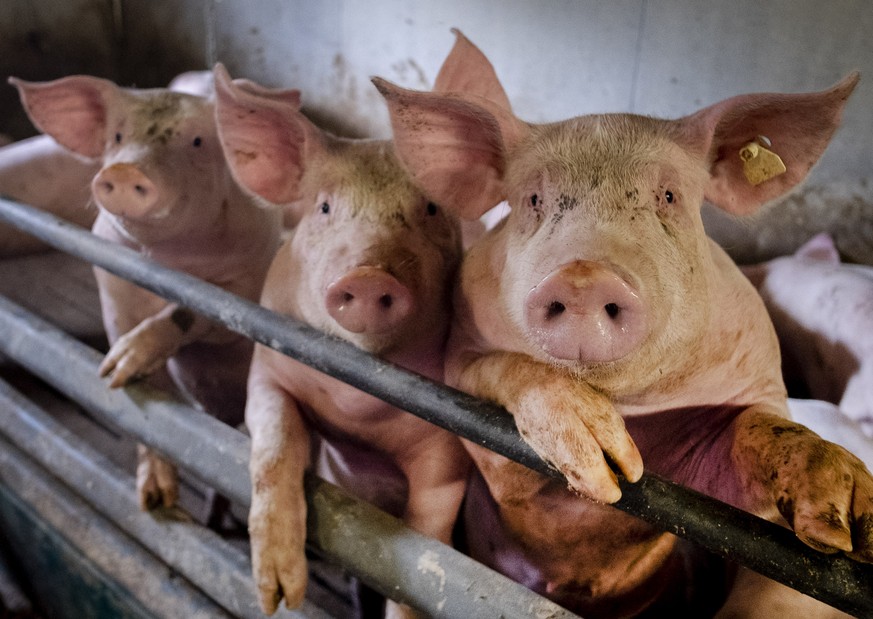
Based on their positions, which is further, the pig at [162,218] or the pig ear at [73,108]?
the pig ear at [73,108]

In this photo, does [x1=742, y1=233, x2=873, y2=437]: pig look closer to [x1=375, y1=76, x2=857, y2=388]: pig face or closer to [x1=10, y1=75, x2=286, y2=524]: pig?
[x1=375, y1=76, x2=857, y2=388]: pig face

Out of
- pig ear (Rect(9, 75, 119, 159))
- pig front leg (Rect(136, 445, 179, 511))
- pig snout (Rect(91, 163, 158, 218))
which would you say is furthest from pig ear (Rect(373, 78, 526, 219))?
pig ear (Rect(9, 75, 119, 159))

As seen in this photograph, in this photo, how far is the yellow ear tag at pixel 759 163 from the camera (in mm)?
1287

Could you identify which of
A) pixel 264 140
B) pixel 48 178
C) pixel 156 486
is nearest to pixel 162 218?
pixel 264 140

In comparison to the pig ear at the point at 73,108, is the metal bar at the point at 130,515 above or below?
below

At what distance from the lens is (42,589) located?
2549 millimetres

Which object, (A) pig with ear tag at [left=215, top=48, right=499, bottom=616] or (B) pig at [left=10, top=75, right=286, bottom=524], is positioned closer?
(A) pig with ear tag at [left=215, top=48, right=499, bottom=616]

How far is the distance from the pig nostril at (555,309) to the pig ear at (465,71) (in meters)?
1.11

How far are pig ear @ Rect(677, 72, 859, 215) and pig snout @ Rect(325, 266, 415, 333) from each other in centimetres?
61

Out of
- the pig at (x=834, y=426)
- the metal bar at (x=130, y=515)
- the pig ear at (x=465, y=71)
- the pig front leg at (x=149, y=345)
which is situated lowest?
the metal bar at (x=130, y=515)

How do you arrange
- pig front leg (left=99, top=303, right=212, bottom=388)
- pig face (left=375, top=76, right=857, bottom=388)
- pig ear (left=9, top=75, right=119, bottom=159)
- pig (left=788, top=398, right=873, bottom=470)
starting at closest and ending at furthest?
1. pig face (left=375, top=76, right=857, bottom=388)
2. pig (left=788, top=398, right=873, bottom=470)
3. pig front leg (left=99, top=303, right=212, bottom=388)
4. pig ear (left=9, top=75, right=119, bottom=159)

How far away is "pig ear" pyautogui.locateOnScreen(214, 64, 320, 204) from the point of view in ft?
5.41

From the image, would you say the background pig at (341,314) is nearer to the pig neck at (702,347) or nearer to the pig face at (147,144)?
the pig neck at (702,347)

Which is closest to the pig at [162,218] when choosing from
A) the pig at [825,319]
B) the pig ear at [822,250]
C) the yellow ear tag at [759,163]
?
the yellow ear tag at [759,163]
